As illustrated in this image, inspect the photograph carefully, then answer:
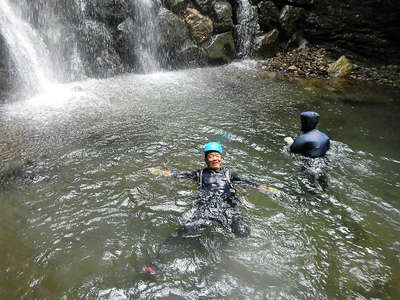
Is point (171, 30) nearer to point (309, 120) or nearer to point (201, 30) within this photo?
point (201, 30)

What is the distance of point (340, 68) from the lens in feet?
53.5

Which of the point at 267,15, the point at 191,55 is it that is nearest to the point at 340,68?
the point at 267,15

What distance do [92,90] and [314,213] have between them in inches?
401

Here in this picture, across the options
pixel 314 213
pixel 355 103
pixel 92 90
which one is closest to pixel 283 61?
pixel 355 103

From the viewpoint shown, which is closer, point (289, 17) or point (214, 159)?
point (214, 159)

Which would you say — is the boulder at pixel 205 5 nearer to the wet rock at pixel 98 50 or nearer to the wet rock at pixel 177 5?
the wet rock at pixel 177 5

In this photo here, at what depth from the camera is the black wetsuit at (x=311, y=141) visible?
23.4ft

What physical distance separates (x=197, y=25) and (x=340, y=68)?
7.89 meters

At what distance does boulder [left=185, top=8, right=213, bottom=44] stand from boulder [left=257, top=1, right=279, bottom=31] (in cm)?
407

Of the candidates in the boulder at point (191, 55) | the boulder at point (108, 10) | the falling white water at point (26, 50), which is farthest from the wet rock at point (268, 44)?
the falling white water at point (26, 50)

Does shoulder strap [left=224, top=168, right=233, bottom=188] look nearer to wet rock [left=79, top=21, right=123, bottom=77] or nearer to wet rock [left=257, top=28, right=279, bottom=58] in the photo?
wet rock [left=79, top=21, right=123, bottom=77]

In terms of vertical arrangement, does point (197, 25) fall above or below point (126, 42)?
above

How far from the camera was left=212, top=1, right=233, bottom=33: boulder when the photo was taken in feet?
57.1

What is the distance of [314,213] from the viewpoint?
5.79 metres
